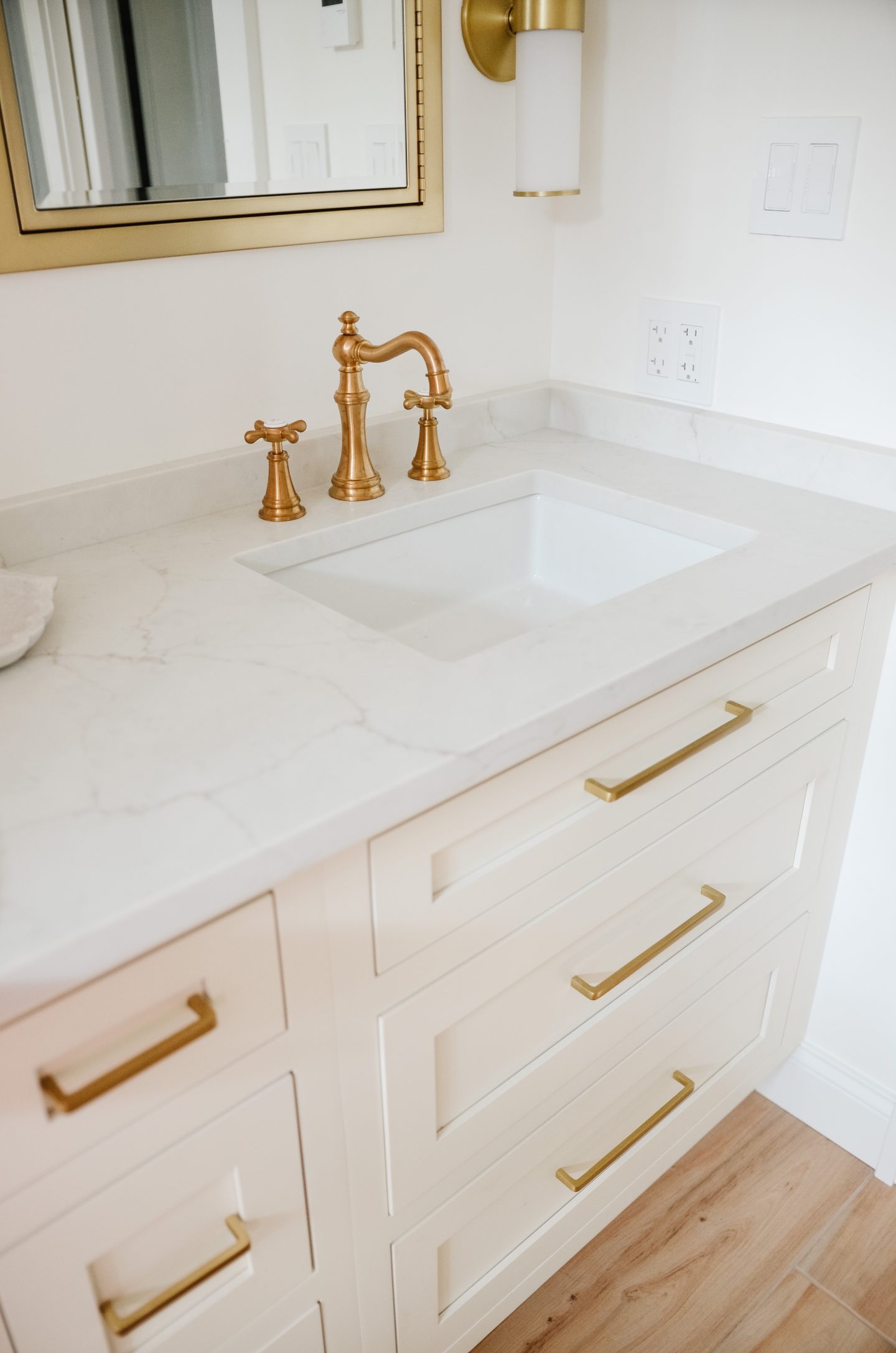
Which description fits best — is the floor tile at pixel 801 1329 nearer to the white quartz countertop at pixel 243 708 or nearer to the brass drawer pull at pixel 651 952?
the brass drawer pull at pixel 651 952

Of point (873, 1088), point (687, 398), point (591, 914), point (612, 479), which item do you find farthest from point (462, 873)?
point (873, 1088)

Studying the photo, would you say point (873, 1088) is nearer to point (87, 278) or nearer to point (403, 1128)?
point (403, 1128)

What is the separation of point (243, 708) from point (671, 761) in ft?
1.36

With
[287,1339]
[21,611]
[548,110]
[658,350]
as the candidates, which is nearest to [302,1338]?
[287,1339]

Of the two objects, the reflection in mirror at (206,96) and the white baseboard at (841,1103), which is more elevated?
the reflection in mirror at (206,96)

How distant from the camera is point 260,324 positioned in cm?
122

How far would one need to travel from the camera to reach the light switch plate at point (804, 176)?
115 cm

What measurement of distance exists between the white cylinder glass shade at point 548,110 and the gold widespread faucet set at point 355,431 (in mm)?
299

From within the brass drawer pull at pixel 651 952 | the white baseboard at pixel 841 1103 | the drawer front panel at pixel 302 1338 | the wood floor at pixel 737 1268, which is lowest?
the wood floor at pixel 737 1268

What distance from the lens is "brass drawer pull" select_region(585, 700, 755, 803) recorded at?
36.2 inches

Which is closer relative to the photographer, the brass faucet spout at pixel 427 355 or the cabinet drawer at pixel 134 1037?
the cabinet drawer at pixel 134 1037

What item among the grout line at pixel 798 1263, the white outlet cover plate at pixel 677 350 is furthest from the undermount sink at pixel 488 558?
the grout line at pixel 798 1263

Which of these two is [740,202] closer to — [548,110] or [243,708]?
[548,110]

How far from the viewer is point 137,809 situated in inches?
27.9
